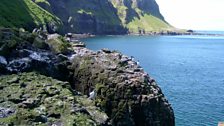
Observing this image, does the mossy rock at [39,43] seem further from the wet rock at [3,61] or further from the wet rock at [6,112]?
the wet rock at [6,112]

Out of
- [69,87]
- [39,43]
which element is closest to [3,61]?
[39,43]

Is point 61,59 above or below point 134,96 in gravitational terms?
above

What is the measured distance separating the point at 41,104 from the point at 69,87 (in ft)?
20.5

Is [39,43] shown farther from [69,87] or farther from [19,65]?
[69,87]

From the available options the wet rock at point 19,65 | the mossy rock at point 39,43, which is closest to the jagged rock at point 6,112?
the wet rock at point 19,65

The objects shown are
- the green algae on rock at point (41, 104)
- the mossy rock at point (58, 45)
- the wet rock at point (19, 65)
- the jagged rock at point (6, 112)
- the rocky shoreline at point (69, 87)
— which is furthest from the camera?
the mossy rock at point (58, 45)

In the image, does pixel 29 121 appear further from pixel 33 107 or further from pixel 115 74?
pixel 115 74

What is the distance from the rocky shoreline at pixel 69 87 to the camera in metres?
36.3

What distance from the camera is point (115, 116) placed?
45875 mm

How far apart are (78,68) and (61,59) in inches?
107

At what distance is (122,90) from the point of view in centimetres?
4697

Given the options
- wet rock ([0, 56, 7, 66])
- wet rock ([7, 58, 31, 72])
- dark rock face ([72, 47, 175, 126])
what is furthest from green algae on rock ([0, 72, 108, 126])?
dark rock face ([72, 47, 175, 126])

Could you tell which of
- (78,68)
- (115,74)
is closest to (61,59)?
(78,68)

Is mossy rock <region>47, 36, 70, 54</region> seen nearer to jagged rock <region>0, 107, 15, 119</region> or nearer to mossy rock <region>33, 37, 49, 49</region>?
mossy rock <region>33, 37, 49, 49</region>
